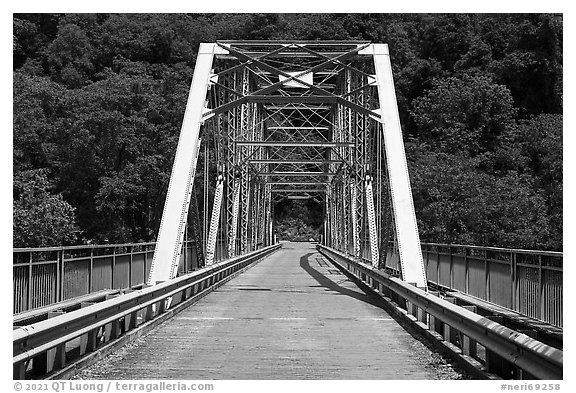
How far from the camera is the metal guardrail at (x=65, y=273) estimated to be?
12.1 meters

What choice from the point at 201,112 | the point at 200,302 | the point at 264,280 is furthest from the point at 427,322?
the point at 264,280

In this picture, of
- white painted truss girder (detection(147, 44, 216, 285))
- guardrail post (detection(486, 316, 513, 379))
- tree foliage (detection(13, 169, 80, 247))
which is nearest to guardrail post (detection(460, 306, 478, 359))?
guardrail post (detection(486, 316, 513, 379))

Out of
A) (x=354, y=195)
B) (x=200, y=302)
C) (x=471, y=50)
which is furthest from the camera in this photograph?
(x=471, y=50)

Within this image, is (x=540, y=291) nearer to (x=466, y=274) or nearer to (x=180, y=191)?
(x=466, y=274)

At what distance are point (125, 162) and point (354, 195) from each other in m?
11.6

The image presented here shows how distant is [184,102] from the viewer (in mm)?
42125

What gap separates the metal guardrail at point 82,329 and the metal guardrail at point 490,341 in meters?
3.80

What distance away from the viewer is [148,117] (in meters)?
40.8

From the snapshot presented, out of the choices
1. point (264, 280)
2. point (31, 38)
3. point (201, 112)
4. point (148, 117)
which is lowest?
point (264, 280)

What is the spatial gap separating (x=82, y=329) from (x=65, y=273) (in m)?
5.93

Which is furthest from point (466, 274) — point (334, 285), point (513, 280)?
point (334, 285)

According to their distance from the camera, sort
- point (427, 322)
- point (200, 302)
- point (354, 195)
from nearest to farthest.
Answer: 1. point (427, 322)
2. point (200, 302)
3. point (354, 195)

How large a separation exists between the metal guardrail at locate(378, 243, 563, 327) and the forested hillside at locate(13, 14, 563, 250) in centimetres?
1483
